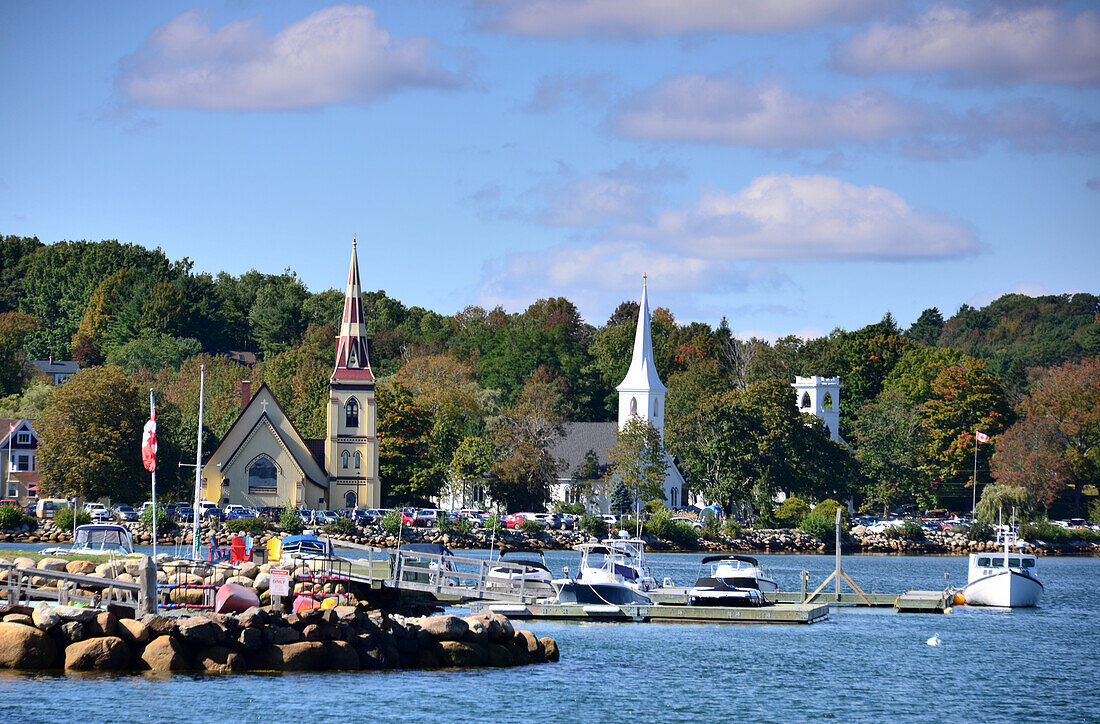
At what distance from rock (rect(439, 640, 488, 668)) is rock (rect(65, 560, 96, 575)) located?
11.7 m

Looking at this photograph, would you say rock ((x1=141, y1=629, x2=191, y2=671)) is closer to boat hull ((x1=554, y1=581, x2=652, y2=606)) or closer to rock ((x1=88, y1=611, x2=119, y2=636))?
rock ((x1=88, y1=611, x2=119, y2=636))

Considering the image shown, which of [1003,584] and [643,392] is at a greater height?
[643,392]

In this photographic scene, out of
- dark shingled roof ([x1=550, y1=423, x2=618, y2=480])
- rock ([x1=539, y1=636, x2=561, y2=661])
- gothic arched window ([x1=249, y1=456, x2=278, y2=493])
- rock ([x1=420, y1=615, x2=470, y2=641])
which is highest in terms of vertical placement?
dark shingled roof ([x1=550, y1=423, x2=618, y2=480])

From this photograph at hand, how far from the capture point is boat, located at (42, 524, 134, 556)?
170 feet

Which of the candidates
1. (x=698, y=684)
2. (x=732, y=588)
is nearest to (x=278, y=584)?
(x=698, y=684)

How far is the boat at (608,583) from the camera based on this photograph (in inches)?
2055

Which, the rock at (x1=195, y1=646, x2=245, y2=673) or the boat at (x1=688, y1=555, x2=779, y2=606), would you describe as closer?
the rock at (x1=195, y1=646, x2=245, y2=673)

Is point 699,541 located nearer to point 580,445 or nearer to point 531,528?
point 531,528

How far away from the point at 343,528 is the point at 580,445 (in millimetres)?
33670

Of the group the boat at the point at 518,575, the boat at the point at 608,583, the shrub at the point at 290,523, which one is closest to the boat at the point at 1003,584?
the boat at the point at 608,583

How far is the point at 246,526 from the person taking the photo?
80.7 metres

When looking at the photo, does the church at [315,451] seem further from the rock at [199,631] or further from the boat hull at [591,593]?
the rock at [199,631]

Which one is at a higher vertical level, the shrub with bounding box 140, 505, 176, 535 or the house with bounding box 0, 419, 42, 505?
the house with bounding box 0, 419, 42, 505

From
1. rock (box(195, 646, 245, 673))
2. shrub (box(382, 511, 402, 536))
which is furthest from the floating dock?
shrub (box(382, 511, 402, 536))
